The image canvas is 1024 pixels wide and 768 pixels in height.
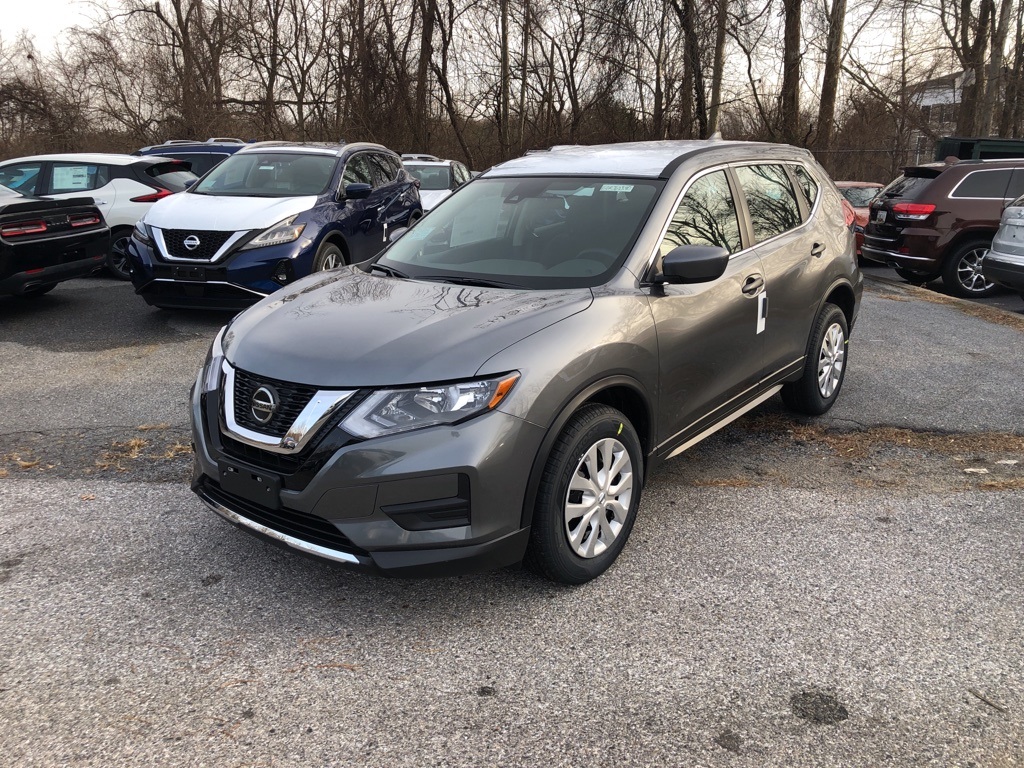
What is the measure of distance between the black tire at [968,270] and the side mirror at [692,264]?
8.87 meters

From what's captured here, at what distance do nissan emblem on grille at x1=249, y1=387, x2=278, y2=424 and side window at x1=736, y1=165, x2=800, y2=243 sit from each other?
9.07 feet

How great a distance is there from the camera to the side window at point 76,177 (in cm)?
1026

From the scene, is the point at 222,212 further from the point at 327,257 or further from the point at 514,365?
the point at 514,365

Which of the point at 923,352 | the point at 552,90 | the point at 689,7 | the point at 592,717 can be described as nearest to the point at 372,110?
the point at 552,90

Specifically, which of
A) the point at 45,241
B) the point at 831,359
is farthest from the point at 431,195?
the point at 831,359

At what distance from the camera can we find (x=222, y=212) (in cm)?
778

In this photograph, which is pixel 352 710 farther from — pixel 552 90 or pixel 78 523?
pixel 552 90

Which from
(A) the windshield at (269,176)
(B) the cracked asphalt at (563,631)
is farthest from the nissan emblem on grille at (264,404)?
(A) the windshield at (269,176)

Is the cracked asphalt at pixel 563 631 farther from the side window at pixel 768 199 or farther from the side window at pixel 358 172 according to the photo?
the side window at pixel 358 172

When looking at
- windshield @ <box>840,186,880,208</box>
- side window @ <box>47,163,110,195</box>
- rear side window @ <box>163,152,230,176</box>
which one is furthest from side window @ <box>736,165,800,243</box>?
windshield @ <box>840,186,880,208</box>

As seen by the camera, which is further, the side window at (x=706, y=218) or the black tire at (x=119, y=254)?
the black tire at (x=119, y=254)

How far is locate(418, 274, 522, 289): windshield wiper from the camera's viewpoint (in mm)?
3646

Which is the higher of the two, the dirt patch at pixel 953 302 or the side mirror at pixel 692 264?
the side mirror at pixel 692 264

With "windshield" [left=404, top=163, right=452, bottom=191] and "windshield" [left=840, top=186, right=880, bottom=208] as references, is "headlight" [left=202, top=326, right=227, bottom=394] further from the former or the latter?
"windshield" [left=840, top=186, right=880, bottom=208]
